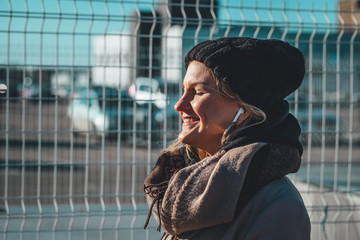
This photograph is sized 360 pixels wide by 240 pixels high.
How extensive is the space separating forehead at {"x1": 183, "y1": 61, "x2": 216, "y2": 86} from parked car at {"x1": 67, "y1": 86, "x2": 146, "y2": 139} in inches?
87.1

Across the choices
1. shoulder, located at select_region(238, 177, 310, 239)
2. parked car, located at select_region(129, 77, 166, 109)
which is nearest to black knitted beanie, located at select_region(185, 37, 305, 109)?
shoulder, located at select_region(238, 177, 310, 239)

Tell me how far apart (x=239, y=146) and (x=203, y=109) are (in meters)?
0.18

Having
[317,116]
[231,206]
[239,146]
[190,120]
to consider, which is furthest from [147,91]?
[231,206]

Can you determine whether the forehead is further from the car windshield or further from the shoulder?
the car windshield

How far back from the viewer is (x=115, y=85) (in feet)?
13.5

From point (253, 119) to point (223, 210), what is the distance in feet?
1.12

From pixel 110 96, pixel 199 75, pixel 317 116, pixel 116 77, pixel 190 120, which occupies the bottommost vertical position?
pixel 317 116

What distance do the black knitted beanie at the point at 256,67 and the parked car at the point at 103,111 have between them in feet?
7.77

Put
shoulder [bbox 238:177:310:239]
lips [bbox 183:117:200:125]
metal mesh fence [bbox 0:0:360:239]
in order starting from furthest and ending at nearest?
1. metal mesh fence [bbox 0:0:360:239]
2. lips [bbox 183:117:200:125]
3. shoulder [bbox 238:177:310:239]

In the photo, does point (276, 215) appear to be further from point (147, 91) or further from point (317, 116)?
point (317, 116)

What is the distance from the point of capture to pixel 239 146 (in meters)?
1.64

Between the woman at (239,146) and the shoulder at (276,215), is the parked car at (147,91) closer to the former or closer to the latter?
the woman at (239,146)

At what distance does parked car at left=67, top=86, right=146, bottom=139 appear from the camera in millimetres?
3973

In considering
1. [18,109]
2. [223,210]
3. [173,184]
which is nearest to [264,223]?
[223,210]
